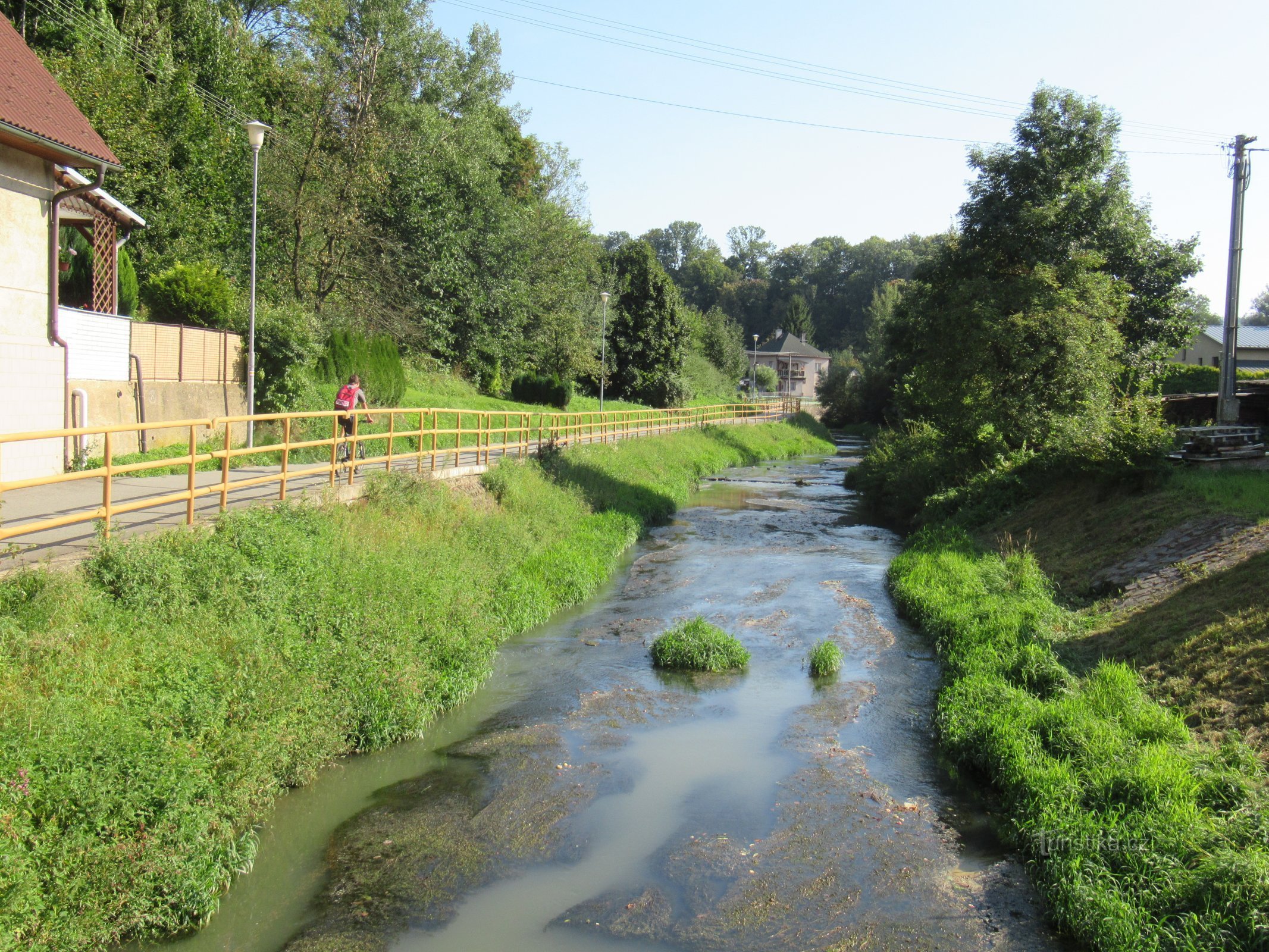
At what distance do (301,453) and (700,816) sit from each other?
50.8 feet

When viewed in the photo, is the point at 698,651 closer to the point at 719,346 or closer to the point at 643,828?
the point at 643,828

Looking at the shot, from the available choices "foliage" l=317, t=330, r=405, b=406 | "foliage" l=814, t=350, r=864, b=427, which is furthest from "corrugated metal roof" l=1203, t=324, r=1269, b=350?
"foliage" l=317, t=330, r=405, b=406

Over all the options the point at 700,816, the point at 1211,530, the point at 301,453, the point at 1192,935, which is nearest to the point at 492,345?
the point at 301,453

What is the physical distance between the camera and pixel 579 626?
614 inches

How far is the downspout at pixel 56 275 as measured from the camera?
1586 cm

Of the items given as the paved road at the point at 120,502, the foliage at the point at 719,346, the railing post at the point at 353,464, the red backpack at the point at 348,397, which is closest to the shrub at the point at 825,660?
the paved road at the point at 120,502

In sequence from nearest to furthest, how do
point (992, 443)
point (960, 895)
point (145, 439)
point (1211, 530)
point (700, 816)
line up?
1. point (960, 895)
2. point (700, 816)
3. point (1211, 530)
4. point (145, 439)
5. point (992, 443)

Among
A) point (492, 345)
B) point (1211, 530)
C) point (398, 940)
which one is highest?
point (492, 345)

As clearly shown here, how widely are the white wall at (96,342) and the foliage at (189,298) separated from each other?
5.96 metres

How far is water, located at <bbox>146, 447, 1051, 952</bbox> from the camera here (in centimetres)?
725

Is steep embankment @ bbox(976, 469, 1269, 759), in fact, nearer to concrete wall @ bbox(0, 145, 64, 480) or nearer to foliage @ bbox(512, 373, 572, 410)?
concrete wall @ bbox(0, 145, 64, 480)

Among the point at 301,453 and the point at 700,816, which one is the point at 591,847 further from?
the point at 301,453

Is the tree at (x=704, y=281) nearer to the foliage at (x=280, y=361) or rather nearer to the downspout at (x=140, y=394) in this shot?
the foliage at (x=280, y=361)

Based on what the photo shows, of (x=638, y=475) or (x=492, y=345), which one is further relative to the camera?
(x=492, y=345)
